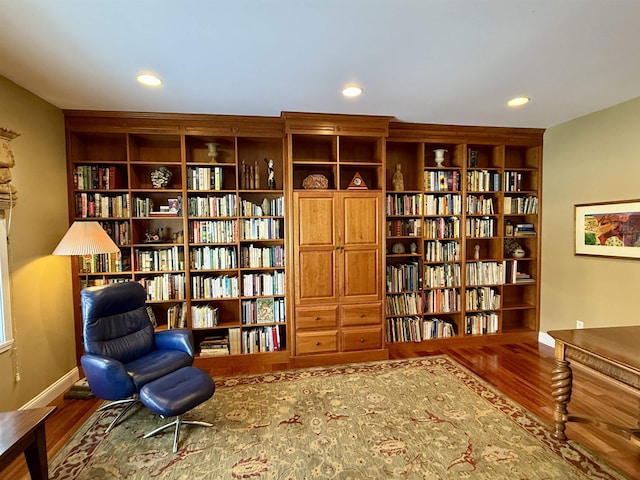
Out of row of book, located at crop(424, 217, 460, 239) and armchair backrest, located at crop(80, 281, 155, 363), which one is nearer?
armchair backrest, located at crop(80, 281, 155, 363)

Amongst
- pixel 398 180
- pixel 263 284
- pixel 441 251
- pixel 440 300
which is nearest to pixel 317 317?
pixel 263 284

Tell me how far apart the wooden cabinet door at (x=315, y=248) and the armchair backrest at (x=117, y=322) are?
1.43m

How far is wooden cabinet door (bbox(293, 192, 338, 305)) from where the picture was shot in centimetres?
314

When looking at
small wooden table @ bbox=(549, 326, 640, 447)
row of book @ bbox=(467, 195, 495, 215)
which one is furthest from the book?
row of book @ bbox=(467, 195, 495, 215)

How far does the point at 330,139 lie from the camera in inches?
133

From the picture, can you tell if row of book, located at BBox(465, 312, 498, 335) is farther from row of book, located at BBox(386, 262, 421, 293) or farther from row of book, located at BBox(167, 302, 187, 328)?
row of book, located at BBox(167, 302, 187, 328)

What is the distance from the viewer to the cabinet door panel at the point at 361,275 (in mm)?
3244

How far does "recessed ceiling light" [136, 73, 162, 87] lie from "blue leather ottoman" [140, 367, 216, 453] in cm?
222

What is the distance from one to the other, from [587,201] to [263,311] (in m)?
3.71

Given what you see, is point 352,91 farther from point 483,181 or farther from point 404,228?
point 483,181

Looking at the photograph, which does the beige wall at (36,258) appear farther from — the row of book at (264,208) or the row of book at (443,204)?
the row of book at (443,204)

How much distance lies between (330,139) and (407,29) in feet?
5.55

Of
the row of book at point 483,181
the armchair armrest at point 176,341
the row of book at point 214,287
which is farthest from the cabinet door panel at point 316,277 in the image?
the row of book at point 483,181

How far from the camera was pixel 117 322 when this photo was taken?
247 centimetres
